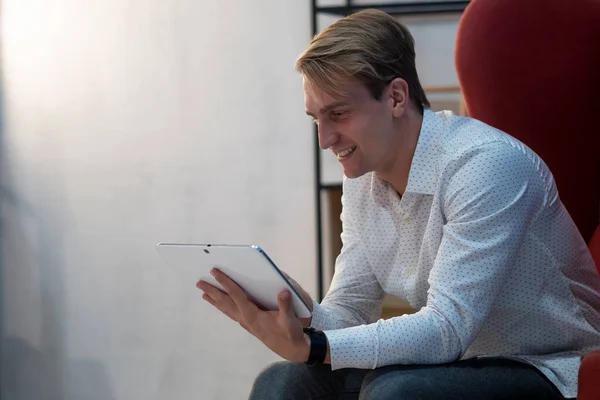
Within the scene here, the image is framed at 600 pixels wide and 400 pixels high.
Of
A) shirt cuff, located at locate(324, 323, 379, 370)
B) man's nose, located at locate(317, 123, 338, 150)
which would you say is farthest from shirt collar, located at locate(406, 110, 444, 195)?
shirt cuff, located at locate(324, 323, 379, 370)

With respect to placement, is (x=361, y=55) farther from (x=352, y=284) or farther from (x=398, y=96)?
(x=352, y=284)

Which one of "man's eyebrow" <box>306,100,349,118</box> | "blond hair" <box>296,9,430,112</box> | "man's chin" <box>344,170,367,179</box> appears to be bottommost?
"man's chin" <box>344,170,367,179</box>

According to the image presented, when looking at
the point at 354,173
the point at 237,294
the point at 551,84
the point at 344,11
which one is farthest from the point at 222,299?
the point at 344,11

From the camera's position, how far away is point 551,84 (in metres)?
1.63

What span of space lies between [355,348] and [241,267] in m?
0.20

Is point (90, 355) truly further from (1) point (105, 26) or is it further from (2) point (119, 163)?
(1) point (105, 26)

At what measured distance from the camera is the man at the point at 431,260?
48.5 inches

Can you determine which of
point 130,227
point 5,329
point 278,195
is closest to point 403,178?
point 278,195

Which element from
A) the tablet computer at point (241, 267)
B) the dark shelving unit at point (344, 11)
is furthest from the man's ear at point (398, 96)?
the dark shelving unit at point (344, 11)

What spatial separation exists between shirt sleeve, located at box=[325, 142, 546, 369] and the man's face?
15cm

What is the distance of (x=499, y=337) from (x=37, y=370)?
175 centimetres

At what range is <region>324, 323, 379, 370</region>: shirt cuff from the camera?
123 centimetres

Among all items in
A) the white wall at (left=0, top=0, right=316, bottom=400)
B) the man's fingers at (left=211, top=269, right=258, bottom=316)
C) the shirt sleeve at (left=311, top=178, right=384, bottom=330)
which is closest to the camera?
the man's fingers at (left=211, top=269, right=258, bottom=316)

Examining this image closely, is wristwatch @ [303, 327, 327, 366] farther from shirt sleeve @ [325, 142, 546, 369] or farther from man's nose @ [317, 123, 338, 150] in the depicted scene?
man's nose @ [317, 123, 338, 150]
